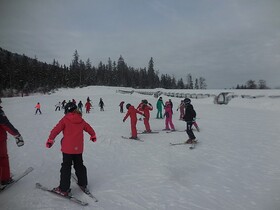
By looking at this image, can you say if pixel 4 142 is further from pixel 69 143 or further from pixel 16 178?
pixel 69 143

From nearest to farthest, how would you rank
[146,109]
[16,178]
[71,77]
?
[16,178], [146,109], [71,77]

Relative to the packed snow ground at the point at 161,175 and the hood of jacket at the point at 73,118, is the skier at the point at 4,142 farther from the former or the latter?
the hood of jacket at the point at 73,118

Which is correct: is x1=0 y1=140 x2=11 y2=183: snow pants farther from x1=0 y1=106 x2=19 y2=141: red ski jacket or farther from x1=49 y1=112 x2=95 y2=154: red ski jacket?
x1=49 y1=112 x2=95 y2=154: red ski jacket

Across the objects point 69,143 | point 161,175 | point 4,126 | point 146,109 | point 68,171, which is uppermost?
point 4,126

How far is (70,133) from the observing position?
17.0 feet

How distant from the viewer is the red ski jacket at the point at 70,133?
514 cm

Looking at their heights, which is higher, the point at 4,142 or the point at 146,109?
the point at 146,109

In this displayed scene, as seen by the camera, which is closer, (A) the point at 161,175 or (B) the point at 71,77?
(A) the point at 161,175

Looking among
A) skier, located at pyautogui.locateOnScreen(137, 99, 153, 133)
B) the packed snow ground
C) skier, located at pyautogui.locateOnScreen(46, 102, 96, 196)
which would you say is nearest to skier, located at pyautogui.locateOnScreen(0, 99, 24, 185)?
the packed snow ground

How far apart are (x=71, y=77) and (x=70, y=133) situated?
3341 inches

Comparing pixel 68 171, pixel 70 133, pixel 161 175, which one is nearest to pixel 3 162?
pixel 68 171

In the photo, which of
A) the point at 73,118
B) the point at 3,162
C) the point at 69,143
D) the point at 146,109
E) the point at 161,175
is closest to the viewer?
the point at 69,143

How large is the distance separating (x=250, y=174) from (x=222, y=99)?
97.6 feet

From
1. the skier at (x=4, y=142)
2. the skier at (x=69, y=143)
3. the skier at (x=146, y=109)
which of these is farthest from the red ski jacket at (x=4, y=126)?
the skier at (x=146, y=109)
